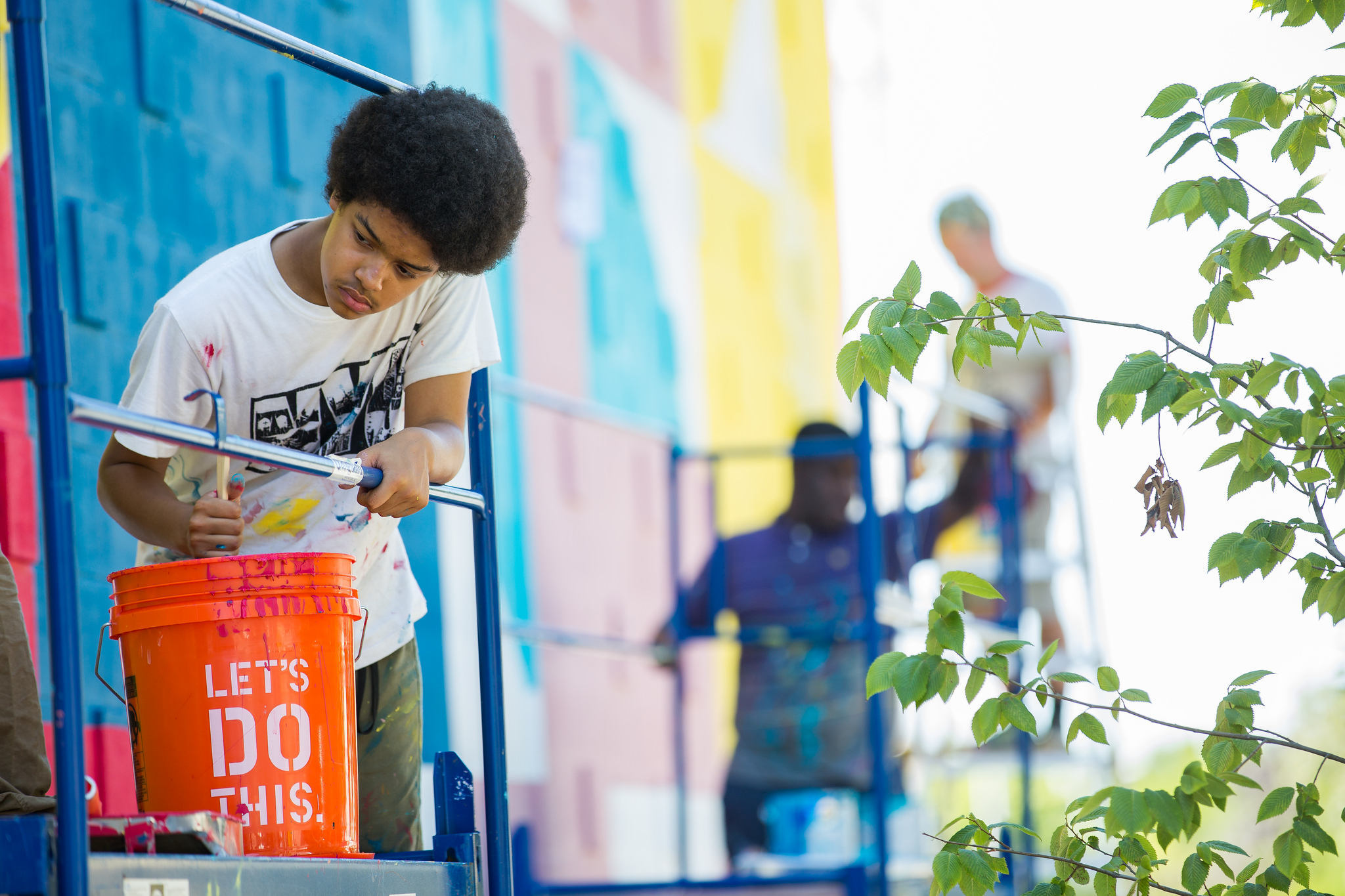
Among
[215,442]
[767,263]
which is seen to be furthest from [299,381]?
[767,263]

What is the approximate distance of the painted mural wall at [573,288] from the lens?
3174 mm

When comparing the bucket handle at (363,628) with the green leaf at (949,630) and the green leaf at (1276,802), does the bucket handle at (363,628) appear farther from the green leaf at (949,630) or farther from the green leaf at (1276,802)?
the green leaf at (1276,802)

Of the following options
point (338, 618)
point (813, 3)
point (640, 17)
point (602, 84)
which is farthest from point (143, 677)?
point (813, 3)

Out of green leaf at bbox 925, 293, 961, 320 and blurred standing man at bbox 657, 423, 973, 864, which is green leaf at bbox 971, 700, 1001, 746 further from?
blurred standing man at bbox 657, 423, 973, 864

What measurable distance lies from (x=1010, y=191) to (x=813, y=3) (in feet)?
17.1

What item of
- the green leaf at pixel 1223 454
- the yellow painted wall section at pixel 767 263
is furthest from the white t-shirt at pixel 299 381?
the yellow painted wall section at pixel 767 263

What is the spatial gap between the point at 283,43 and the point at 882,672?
1.09 meters

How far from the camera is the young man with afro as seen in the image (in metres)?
1.86

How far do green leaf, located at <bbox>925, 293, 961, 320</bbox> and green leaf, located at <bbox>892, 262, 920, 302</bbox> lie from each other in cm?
3

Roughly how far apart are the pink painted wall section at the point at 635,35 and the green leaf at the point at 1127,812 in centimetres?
A: 462

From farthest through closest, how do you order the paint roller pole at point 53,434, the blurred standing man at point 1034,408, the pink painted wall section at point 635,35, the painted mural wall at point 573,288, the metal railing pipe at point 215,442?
1. the blurred standing man at point 1034,408
2. the pink painted wall section at point 635,35
3. the painted mural wall at point 573,288
4. the metal railing pipe at point 215,442
5. the paint roller pole at point 53,434

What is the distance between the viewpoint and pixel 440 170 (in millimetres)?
1856

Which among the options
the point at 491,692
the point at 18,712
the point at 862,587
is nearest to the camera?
the point at 18,712

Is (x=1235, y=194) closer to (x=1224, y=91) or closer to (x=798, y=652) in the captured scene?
(x=1224, y=91)
